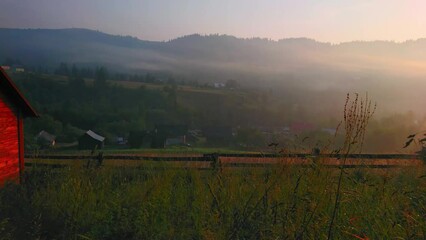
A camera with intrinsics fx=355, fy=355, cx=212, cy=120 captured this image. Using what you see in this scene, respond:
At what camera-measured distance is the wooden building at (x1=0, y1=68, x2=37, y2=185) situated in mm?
10719

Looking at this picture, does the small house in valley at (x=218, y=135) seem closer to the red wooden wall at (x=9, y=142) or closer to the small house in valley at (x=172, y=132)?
the small house in valley at (x=172, y=132)

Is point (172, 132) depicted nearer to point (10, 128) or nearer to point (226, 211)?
point (10, 128)

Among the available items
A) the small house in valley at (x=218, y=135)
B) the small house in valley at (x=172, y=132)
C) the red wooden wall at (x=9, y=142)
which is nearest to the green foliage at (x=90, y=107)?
the small house in valley at (x=172, y=132)

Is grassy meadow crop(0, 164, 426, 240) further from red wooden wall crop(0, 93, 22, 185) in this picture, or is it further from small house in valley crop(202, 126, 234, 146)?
small house in valley crop(202, 126, 234, 146)

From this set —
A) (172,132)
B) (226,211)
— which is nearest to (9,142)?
(226,211)

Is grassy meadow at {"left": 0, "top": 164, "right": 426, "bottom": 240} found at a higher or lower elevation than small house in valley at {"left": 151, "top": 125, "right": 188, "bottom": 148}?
higher

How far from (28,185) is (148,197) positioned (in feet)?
9.27

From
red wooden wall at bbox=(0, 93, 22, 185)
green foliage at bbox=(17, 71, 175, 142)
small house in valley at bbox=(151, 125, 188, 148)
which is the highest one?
red wooden wall at bbox=(0, 93, 22, 185)

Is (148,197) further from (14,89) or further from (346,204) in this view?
(14,89)

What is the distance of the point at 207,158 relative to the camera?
35.5ft

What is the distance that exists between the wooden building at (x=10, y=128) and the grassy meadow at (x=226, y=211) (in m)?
5.69

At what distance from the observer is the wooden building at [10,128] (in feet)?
35.2

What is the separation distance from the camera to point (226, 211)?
462cm

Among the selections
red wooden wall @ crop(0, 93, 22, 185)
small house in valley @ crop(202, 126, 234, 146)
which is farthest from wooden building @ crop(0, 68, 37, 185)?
small house in valley @ crop(202, 126, 234, 146)
